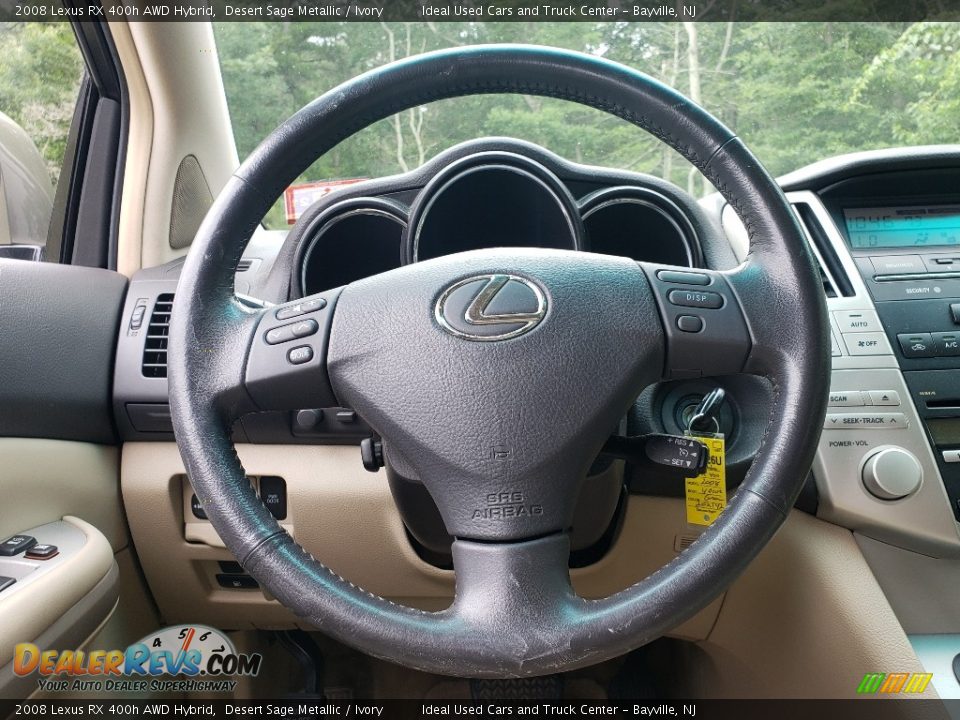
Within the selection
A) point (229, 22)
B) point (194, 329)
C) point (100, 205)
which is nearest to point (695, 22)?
point (229, 22)

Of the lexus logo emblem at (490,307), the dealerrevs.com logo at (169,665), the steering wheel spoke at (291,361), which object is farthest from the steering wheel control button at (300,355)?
the dealerrevs.com logo at (169,665)

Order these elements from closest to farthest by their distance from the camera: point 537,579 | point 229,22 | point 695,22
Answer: point 537,579 < point 695,22 < point 229,22

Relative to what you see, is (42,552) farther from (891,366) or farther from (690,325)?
(891,366)

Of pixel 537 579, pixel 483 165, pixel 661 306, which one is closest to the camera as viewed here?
pixel 537 579

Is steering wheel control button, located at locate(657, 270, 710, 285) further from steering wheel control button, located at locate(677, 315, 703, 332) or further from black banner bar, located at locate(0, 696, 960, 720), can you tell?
black banner bar, located at locate(0, 696, 960, 720)

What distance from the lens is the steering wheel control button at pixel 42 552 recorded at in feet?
3.22

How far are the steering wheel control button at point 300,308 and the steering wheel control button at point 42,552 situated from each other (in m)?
0.51

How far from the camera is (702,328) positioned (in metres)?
0.77

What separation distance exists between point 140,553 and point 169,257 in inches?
21.6

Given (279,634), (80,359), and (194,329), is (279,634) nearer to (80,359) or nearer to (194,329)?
(80,359)

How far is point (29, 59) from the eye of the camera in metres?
1.29

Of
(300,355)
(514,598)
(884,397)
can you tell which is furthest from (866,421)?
(300,355)

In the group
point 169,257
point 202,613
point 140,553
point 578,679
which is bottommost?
point 578,679

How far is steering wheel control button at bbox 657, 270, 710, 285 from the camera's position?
0.80 meters
